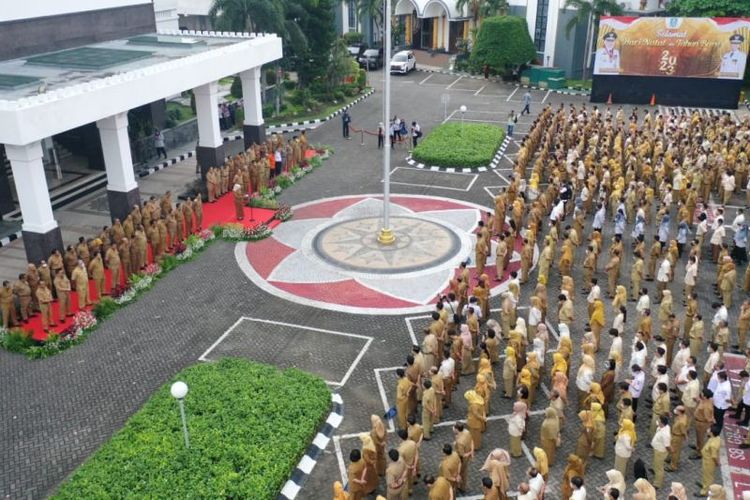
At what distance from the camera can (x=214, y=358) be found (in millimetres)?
15414

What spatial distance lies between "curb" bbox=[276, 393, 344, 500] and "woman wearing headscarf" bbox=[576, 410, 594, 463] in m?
4.41

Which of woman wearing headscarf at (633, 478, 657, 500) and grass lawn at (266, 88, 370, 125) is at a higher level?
grass lawn at (266, 88, 370, 125)

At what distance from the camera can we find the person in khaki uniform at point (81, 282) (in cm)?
1706

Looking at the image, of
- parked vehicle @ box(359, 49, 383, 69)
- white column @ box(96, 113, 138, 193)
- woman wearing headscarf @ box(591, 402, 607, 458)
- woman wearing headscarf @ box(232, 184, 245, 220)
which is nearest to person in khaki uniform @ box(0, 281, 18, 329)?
white column @ box(96, 113, 138, 193)

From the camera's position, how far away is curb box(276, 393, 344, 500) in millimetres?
11602

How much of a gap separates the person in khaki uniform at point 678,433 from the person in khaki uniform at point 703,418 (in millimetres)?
438

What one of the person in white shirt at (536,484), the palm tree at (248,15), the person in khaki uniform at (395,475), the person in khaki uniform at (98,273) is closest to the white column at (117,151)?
the person in khaki uniform at (98,273)

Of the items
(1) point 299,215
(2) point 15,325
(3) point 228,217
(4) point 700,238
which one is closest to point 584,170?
(4) point 700,238

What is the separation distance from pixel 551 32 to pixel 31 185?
37.2 meters

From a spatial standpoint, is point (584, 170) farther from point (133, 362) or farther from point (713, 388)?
point (133, 362)

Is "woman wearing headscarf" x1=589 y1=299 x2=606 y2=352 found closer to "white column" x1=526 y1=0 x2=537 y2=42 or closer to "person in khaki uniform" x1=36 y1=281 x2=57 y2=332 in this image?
"person in khaki uniform" x1=36 y1=281 x2=57 y2=332

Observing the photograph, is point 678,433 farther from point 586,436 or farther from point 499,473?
point 499,473

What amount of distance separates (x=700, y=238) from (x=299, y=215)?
12409mm

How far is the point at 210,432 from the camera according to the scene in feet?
40.6
